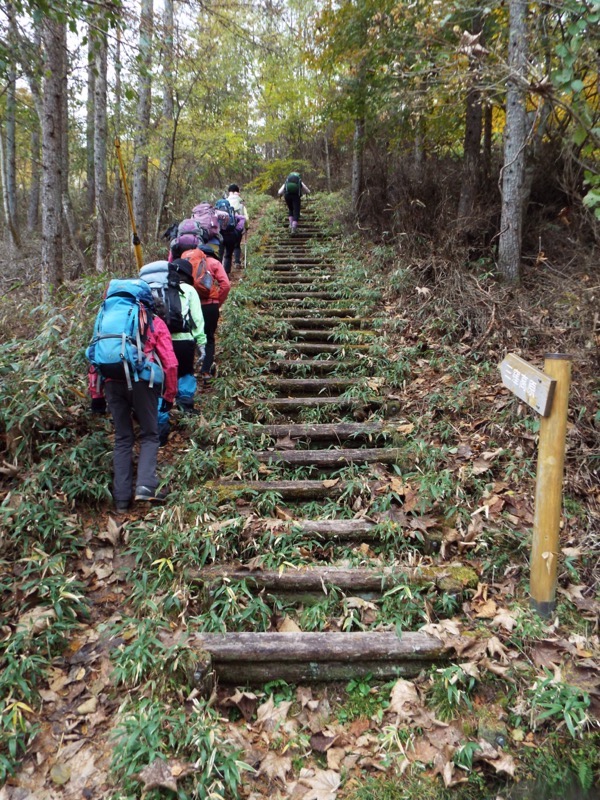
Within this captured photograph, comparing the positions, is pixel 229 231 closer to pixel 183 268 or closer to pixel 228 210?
pixel 228 210

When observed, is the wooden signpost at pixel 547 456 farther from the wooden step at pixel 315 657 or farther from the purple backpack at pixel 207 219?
the purple backpack at pixel 207 219

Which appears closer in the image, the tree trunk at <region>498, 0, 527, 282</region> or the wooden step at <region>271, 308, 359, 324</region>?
the tree trunk at <region>498, 0, 527, 282</region>

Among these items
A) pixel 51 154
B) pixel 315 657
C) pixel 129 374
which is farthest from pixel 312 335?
pixel 315 657

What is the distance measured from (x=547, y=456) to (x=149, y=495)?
304 cm

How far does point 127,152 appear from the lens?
16.0 m

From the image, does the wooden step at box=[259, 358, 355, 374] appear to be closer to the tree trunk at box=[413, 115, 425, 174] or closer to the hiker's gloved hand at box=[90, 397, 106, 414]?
the hiker's gloved hand at box=[90, 397, 106, 414]

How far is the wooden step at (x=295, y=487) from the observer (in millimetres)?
4297

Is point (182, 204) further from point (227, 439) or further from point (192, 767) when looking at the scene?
point (192, 767)

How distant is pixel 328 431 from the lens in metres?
5.20

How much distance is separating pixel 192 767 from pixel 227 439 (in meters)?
2.95

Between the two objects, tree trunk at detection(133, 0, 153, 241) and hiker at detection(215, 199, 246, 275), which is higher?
tree trunk at detection(133, 0, 153, 241)

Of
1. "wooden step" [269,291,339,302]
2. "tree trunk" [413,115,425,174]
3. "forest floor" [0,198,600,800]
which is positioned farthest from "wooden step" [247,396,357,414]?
"tree trunk" [413,115,425,174]

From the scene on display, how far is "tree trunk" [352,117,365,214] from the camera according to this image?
1160cm

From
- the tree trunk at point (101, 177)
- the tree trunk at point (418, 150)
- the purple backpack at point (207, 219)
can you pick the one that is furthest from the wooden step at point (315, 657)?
the tree trunk at point (418, 150)
